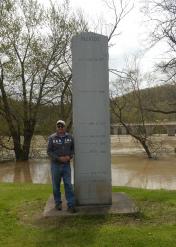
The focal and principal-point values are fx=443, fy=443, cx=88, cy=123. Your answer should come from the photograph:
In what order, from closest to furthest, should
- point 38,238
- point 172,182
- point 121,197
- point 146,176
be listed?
point 38,238, point 121,197, point 172,182, point 146,176

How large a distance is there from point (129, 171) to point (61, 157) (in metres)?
15.4

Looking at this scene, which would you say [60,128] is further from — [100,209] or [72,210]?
[100,209]

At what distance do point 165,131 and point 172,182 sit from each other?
3928 cm

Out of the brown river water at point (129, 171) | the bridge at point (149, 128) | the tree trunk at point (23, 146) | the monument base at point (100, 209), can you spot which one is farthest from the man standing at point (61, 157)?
the bridge at point (149, 128)

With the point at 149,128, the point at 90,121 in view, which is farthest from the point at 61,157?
the point at 149,128

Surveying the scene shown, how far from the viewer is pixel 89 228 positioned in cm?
675

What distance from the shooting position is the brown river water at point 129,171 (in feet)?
61.1

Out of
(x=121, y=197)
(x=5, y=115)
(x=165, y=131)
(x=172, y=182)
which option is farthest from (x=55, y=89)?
(x=165, y=131)

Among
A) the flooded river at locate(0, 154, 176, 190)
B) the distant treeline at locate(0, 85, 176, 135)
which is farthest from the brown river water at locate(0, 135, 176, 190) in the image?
the distant treeline at locate(0, 85, 176, 135)

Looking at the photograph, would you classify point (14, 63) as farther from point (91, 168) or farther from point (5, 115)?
point (91, 168)

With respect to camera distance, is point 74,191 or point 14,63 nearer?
point 74,191

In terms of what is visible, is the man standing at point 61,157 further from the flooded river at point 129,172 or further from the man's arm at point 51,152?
the flooded river at point 129,172

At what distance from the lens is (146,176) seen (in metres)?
20.8

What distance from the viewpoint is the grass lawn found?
6.11 m
